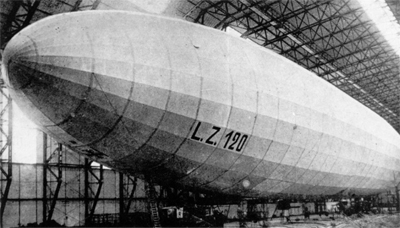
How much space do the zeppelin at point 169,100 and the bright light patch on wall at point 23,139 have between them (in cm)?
1366

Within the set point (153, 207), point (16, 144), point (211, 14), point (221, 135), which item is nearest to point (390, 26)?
point (211, 14)

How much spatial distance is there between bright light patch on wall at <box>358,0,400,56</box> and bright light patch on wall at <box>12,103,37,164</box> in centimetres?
2107

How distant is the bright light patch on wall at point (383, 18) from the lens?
22641 mm

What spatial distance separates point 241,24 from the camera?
25.7 meters

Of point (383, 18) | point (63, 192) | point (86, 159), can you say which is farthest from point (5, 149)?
point (383, 18)

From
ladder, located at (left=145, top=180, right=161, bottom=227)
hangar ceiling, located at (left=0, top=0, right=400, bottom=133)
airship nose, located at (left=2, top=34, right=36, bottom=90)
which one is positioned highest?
hangar ceiling, located at (left=0, top=0, right=400, bottom=133)

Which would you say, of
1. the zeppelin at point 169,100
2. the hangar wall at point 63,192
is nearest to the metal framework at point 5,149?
the hangar wall at point 63,192

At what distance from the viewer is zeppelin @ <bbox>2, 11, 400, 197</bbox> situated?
702 cm

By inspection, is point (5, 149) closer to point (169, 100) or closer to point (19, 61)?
point (19, 61)

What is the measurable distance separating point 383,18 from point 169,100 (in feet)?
73.6

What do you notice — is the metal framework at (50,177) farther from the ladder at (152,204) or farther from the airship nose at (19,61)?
the airship nose at (19,61)

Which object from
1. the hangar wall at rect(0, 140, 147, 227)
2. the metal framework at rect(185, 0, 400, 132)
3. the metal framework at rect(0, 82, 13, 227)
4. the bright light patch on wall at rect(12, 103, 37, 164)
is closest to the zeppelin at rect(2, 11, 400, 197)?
the metal framework at rect(185, 0, 400, 132)

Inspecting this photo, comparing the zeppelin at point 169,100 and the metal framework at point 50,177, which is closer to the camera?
the zeppelin at point 169,100

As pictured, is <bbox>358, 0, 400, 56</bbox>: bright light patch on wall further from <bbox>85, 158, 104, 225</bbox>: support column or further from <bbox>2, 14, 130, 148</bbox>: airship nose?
<bbox>2, 14, 130, 148</bbox>: airship nose
